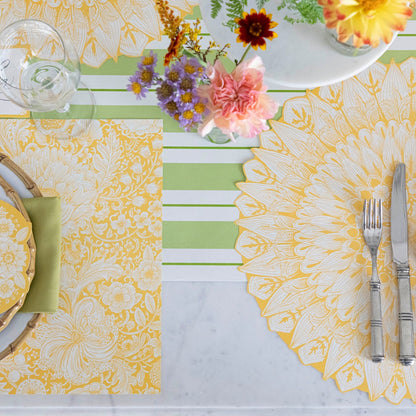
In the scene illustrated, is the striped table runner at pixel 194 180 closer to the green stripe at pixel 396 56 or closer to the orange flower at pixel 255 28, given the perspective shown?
the green stripe at pixel 396 56

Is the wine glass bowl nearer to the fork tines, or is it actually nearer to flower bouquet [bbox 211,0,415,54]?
flower bouquet [bbox 211,0,415,54]

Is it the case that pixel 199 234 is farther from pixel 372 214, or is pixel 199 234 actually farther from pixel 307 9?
pixel 307 9

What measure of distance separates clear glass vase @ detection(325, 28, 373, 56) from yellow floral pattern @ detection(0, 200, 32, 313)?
585mm

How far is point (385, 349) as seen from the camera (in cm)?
85

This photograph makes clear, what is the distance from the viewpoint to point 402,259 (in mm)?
847

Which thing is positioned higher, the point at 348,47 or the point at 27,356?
the point at 348,47

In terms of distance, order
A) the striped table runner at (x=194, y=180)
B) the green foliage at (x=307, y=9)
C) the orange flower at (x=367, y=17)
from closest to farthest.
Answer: the orange flower at (x=367, y=17)
the green foliage at (x=307, y=9)
the striped table runner at (x=194, y=180)

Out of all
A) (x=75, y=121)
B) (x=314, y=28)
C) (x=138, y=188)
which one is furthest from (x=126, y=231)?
(x=314, y=28)

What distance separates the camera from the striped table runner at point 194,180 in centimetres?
88

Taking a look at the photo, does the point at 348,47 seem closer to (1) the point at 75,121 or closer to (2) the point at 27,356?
(1) the point at 75,121

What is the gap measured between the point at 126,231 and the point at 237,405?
0.38 meters

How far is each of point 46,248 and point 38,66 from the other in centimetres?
32

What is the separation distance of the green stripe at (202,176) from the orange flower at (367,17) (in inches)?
14.1

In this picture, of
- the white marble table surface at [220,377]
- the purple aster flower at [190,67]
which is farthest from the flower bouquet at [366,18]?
the white marble table surface at [220,377]
